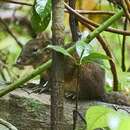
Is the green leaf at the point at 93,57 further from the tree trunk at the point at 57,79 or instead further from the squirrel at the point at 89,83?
the squirrel at the point at 89,83

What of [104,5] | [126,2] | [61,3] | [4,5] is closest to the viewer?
[61,3]

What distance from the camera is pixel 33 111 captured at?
98.8 inches

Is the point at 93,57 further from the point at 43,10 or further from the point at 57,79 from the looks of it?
the point at 43,10

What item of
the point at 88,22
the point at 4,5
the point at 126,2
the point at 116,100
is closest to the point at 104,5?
the point at 116,100

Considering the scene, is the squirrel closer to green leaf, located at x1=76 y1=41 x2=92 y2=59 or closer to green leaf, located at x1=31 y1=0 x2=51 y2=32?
green leaf, located at x1=31 y1=0 x2=51 y2=32

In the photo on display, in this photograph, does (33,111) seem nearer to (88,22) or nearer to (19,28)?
(88,22)

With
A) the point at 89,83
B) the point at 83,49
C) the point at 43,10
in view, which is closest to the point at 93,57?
the point at 83,49

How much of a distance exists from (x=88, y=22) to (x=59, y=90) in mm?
922

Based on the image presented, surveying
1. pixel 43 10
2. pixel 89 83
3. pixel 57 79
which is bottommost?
pixel 89 83

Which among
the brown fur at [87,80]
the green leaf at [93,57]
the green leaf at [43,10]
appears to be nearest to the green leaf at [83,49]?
the green leaf at [93,57]

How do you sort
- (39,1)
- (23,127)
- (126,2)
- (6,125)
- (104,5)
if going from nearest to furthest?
1. (6,125)
2. (39,1)
3. (126,2)
4. (23,127)
5. (104,5)

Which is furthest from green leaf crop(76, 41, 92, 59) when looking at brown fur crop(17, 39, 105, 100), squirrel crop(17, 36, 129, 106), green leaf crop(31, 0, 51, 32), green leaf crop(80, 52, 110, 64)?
brown fur crop(17, 39, 105, 100)

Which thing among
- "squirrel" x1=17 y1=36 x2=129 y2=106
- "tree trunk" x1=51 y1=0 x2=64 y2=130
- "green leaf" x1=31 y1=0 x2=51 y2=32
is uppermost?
"green leaf" x1=31 y1=0 x2=51 y2=32

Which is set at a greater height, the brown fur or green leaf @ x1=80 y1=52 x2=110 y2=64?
green leaf @ x1=80 y1=52 x2=110 y2=64
